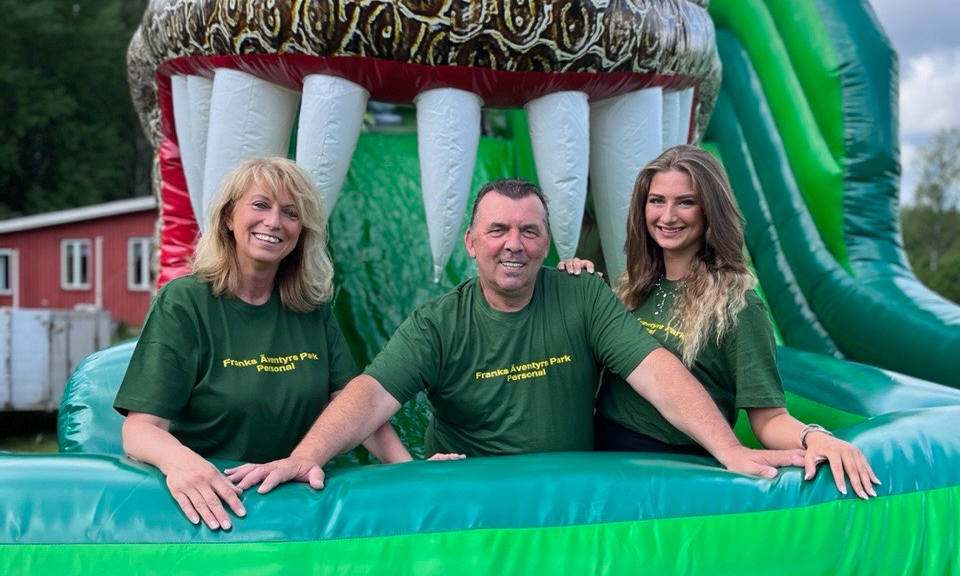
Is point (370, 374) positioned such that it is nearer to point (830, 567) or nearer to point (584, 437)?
point (584, 437)

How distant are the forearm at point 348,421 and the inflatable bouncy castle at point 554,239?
4cm

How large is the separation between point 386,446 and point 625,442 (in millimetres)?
332

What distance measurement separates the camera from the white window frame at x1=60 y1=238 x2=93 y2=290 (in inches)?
382

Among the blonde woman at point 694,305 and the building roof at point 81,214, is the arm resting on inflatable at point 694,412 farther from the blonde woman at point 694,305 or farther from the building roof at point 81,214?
the building roof at point 81,214

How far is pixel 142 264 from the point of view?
9742 mm

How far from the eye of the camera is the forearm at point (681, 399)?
1091mm

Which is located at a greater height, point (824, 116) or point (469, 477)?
point (824, 116)

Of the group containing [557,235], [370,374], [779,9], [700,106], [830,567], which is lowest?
[830,567]

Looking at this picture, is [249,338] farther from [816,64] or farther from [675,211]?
[816,64]

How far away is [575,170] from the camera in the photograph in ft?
5.30

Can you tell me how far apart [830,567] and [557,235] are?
2.72ft

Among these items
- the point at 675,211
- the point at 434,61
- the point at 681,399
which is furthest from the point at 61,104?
the point at 681,399

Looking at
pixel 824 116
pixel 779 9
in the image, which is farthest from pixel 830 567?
pixel 779 9

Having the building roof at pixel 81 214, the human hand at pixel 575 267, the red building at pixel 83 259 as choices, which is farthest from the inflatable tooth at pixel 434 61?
the red building at pixel 83 259
